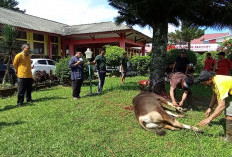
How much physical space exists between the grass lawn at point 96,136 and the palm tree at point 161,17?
1.86 meters

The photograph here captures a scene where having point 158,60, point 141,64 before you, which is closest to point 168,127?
point 158,60

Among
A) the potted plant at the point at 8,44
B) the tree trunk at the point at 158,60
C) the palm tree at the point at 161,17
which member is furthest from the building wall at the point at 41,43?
the tree trunk at the point at 158,60

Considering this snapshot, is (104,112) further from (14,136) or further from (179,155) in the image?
(179,155)

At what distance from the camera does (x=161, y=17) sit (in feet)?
17.8

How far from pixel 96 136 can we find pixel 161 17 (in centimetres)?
386

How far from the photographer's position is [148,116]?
379 centimetres

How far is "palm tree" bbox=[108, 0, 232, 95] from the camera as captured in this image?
16.6 ft

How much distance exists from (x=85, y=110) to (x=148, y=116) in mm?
2087

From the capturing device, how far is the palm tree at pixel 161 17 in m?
5.07

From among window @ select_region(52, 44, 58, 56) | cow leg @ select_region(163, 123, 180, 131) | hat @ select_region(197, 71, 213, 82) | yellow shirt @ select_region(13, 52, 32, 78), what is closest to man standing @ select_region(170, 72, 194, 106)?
cow leg @ select_region(163, 123, 180, 131)

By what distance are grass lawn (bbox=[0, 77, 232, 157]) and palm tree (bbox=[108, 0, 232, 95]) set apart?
73.1 inches

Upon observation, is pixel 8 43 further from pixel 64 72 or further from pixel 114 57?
pixel 114 57

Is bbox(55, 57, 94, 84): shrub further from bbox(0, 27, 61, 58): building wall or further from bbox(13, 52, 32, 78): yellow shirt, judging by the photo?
bbox(0, 27, 61, 58): building wall

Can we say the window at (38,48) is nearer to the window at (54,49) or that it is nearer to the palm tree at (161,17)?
the window at (54,49)
